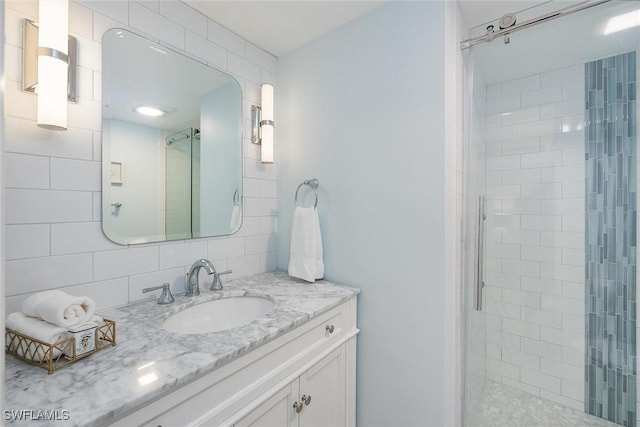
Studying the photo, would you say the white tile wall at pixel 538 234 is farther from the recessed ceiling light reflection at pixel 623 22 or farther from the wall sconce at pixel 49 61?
the wall sconce at pixel 49 61

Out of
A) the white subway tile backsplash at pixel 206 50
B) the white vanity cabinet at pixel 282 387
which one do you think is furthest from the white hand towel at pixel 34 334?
the white subway tile backsplash at pixel 206 50

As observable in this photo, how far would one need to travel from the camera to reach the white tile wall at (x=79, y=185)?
0.92 metres

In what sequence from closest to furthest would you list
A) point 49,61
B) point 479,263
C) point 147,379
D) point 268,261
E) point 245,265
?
point 147,379, point 49,61, point 479,263, point 245,265, point 268,261

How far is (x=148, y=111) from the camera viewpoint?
126 centimetres

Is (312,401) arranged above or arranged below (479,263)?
below

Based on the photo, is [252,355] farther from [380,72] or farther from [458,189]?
[380,72]

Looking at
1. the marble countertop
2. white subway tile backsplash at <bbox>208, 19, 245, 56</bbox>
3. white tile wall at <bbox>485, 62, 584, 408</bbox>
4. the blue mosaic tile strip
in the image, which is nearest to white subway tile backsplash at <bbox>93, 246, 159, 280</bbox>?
the marble countertop

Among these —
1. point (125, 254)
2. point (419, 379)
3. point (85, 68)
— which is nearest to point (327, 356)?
point (419, 379)

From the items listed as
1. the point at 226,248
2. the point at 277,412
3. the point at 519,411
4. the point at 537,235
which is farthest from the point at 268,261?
the point at 519,411

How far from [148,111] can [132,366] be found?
1.03 m

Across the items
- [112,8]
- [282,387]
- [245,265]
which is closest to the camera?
[282,387]

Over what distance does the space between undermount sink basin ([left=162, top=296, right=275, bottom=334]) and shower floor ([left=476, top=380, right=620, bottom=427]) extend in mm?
1179

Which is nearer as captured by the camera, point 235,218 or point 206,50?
point 206,50

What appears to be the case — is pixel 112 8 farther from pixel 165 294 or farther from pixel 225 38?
pixel 165 294
